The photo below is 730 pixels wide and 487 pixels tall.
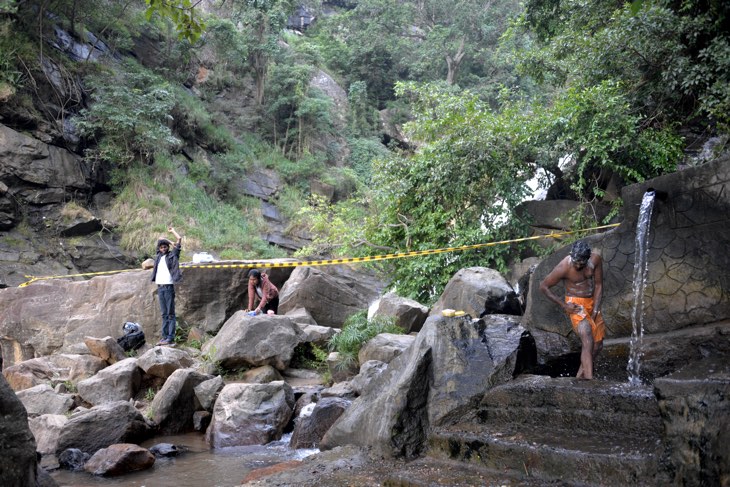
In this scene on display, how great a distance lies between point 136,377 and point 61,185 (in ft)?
36.8

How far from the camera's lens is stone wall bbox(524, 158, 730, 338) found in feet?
20.9

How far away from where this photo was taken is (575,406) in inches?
174

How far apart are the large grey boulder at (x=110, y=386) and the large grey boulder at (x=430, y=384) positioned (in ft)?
12.0

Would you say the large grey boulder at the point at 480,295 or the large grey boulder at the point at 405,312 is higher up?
the large grey boulder at the point at 480,295

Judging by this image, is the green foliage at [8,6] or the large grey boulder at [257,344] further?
the green foliage at [8,6]

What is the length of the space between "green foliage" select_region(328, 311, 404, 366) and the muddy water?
6.48ft

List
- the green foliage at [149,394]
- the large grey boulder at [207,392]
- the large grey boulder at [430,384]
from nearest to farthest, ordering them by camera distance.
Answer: the large grey boulder at [430,384], the large grey boulder at [207,392], the green foliage at [149,394]

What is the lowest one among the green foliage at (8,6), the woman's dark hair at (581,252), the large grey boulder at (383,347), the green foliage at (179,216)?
the large grey boulder at (383,347)

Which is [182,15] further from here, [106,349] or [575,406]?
[106,349]

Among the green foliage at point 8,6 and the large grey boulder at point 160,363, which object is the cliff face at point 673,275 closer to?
the large grey boulder at point 160,363

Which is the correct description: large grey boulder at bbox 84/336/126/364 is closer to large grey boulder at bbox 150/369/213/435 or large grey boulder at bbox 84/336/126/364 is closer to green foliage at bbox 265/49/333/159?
large grey boulder at bbox 150/369/213/435

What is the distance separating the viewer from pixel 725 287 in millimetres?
6328

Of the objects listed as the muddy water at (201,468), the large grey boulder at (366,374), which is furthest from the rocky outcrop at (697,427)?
the large grey boulder at (366,374)

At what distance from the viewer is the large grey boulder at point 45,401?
771 centimetres
